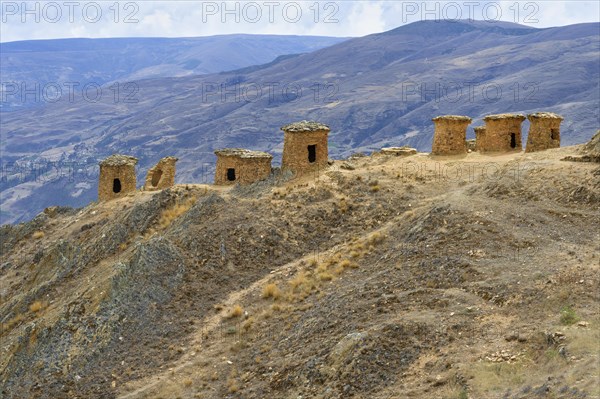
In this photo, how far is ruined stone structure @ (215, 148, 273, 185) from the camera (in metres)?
30.9

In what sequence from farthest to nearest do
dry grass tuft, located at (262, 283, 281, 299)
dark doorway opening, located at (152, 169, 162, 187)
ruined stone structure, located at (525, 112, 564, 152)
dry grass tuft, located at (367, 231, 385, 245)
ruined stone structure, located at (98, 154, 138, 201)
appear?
dark doorway opening, located at (152, 169, 162, 187)
ruined stone structure, located at (98, 154, 138, 201)
ruined stone structure, located at (525, 112, 564, 152)
dry grass tuft, located at (367, 231, 385, 245)
dry grass tuft, located at (262, 283, 281, 299)

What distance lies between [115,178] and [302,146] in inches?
435

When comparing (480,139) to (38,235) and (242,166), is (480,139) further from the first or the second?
(38,235)

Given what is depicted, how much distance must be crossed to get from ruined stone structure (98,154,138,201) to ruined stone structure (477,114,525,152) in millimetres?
17573

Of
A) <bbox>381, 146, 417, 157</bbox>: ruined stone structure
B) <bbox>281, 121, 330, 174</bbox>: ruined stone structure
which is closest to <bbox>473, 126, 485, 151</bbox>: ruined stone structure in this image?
<bbox>381, 146, 417, 157</bbox>: ruined stone structure

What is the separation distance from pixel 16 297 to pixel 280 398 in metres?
15.0

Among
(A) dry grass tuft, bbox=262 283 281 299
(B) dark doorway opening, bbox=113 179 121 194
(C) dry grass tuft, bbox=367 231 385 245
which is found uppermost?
(B) dark doorway opening, bbox=113 179 121 194

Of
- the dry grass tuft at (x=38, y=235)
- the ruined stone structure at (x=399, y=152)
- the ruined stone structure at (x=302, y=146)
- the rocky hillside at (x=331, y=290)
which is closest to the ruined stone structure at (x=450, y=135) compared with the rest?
the rocky hillside at (x=331, y=290)

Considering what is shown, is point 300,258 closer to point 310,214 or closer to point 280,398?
point 310,214

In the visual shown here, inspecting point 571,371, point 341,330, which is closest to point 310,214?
point 341,330

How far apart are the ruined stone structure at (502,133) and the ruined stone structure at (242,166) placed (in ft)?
34.8

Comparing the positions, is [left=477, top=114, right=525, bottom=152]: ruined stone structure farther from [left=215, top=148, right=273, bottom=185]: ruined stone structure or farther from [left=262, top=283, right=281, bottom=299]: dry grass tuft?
[left=262, top=283, right=281, bottom=299]: dry grass tuft

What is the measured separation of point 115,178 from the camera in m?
36.3

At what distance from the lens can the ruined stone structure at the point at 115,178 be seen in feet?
119
